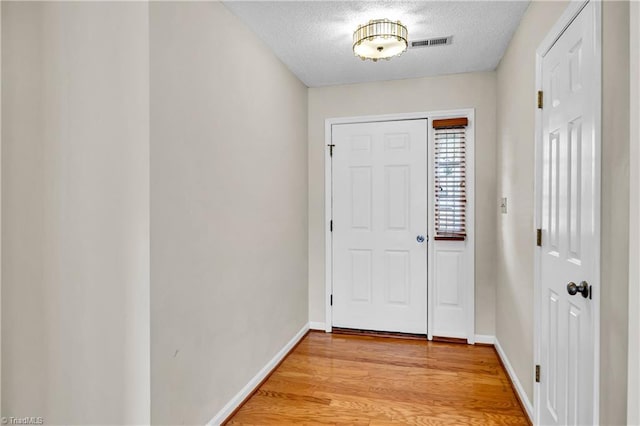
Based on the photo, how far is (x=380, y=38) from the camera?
2.30m

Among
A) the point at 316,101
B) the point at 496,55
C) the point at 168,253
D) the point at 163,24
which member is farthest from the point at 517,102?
the point at 168,253

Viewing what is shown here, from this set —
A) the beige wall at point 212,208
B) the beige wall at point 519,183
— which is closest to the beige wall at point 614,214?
the beige wall at point 519,183

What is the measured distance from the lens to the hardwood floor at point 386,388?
218 cm

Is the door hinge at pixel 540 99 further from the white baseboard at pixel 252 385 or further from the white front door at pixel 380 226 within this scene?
the white baseboard at pixel 252 385

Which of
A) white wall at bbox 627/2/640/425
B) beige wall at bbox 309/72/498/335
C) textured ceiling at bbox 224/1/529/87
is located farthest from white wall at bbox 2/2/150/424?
beige wall at bbox 309/72/498/335

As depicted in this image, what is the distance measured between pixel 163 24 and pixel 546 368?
8.35 ft

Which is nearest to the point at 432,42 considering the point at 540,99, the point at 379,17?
the point at 379,17

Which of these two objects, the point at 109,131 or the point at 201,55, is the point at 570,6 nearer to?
the point at 201,55

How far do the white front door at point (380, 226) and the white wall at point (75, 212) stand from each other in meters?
2.30

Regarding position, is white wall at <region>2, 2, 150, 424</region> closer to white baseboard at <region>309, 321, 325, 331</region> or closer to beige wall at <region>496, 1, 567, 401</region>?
beige wall at <region>496, 1, 567, 401</region>

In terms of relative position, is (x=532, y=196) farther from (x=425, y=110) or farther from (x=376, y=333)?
(x=376, y=333)

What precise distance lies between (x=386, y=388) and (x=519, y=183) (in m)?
1.68

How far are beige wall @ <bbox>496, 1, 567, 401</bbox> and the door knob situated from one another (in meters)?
0.67

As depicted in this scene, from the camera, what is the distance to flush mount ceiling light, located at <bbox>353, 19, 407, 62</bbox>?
89.6 inches
